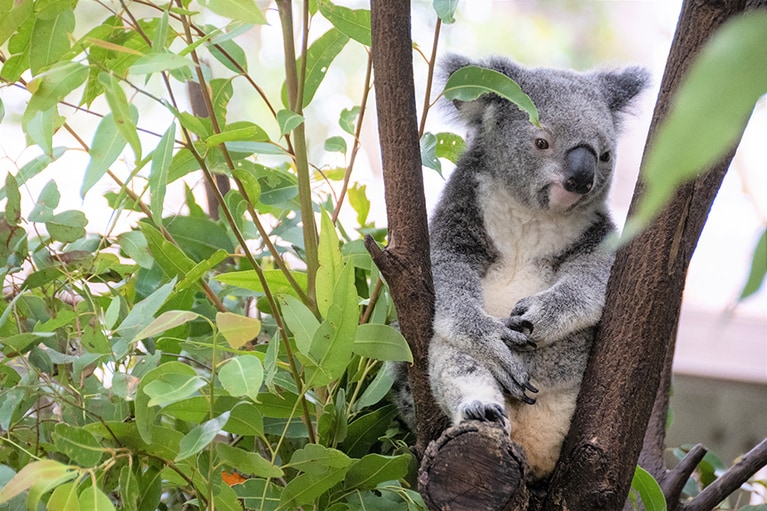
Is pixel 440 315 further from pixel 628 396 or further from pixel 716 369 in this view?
pixel 716 369

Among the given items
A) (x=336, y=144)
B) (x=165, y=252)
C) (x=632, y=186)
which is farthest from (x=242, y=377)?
(x=632, y=186)

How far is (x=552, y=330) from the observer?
1.64 meters

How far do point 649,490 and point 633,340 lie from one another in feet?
1.24

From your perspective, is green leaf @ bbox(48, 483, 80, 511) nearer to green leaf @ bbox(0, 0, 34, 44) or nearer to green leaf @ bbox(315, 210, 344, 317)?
green leaf @ bbox(315, 210, 344, 317)

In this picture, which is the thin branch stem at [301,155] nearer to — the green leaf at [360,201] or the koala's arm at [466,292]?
the koala's arm at [466,292]

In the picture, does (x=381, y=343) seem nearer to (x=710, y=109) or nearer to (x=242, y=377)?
(x=242, y=377)

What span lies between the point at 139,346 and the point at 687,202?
1152mm

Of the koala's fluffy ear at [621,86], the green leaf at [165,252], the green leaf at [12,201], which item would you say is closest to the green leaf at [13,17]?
the green leaf at [12,201]

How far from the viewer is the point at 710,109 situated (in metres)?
0.35

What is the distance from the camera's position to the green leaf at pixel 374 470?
138cm

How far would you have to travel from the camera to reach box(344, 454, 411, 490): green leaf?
4.51 ft

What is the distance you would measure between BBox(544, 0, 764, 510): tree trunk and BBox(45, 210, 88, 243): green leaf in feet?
3.30

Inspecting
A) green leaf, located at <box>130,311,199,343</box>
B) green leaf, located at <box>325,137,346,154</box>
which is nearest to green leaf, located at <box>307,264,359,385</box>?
green leaf, located at <box>130,311,199,343</box>

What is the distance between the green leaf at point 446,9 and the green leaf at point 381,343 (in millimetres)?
589
